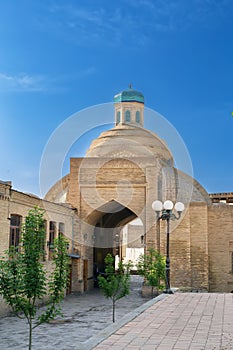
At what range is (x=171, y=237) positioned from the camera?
73.5 ft

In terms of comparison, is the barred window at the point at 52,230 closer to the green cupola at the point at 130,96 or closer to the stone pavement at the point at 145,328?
the stone pavement at the point at 145,328

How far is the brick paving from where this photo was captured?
24.4 ft

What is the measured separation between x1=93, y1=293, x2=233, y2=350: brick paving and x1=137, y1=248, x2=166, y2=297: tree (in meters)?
6.25

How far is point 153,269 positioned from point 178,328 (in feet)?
33.8

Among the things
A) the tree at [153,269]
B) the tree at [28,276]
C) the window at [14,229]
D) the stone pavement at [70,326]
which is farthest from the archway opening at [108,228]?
the tree at [28,276]

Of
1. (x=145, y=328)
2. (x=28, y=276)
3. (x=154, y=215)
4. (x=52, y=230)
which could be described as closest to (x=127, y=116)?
(x=154, y=215)

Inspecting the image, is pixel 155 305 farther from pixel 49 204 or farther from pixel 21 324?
pixel 49 204

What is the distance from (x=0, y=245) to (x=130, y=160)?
9681 mm

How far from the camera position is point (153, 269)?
1902cm

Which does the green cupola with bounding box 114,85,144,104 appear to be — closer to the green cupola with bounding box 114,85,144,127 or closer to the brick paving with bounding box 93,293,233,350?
the green cupola with bounding box 114,85,144,127

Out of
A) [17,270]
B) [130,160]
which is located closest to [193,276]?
[130,160]

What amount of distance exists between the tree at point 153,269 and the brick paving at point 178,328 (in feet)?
20.5

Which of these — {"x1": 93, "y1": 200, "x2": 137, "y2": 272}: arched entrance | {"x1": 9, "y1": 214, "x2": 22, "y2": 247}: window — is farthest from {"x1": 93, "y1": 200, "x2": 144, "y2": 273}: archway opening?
{"x1": 9, "y1": 214, "x2": 22, "y2": 247}: window

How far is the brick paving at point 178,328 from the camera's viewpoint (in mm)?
7426
